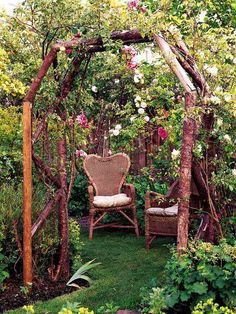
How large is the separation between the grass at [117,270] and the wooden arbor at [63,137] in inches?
14.0

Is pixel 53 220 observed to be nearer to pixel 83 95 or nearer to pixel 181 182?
pixel 83 95

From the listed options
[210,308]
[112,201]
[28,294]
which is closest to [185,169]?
[210,308]

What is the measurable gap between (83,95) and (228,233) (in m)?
1.69

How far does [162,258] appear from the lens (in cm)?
495

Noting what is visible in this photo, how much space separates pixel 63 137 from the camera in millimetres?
4184

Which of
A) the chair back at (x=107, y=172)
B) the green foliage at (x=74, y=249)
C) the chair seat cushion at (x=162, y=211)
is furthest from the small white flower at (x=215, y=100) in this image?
the chair back at (x=107, y=172)

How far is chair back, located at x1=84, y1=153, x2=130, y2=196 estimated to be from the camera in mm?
6598

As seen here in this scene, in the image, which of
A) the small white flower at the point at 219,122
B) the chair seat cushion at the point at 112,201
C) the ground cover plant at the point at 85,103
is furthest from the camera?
the chair seat cushion at the point at 112,201

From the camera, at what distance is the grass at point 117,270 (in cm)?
364

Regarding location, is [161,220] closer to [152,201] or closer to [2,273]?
[152,201]

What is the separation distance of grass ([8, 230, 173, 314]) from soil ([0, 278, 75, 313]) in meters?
0.11

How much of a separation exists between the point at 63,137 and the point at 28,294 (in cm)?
122

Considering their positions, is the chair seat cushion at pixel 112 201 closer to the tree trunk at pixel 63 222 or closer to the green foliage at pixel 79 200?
the green foliage at pixel 79 200

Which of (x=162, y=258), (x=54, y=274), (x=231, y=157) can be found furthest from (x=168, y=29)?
(x=162, y=258)
